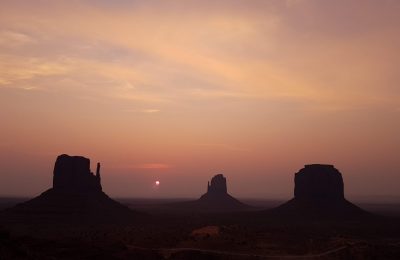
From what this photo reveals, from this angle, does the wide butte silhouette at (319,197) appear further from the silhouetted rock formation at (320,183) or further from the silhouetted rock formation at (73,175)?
the silhouetted rock formation at (73,175)

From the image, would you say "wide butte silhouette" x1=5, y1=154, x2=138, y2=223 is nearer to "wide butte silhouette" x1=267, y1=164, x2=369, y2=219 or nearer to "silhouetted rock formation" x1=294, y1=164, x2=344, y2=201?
"wide butte silhouette" x1=267, y1=164, x2=369, y2=219

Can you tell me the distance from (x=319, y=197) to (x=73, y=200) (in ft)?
234

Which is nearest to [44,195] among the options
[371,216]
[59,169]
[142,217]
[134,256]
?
[59,169]

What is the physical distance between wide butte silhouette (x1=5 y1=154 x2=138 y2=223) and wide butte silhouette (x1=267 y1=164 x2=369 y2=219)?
48223mm

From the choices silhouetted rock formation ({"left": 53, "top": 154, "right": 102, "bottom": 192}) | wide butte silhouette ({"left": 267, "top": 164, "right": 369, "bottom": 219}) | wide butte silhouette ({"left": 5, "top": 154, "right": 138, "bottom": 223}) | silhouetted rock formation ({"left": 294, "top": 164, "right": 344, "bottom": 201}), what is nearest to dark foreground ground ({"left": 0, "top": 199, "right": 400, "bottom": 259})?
wide butte silhouette ({"left": 5, "top": 154, "right": 138, "bottom": 223})

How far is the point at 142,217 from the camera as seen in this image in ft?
398

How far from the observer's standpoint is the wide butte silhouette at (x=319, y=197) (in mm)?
133875

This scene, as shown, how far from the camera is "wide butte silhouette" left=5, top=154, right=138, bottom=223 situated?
10762 cm

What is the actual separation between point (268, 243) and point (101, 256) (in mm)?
26692

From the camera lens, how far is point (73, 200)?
11412 cm

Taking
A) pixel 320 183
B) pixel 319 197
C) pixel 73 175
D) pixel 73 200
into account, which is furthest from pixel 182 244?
pixel 320 183

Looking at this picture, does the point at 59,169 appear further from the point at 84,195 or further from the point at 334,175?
the point at 334,175

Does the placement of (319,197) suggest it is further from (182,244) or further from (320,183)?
(182,244)

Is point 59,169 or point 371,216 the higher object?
point 59,169
